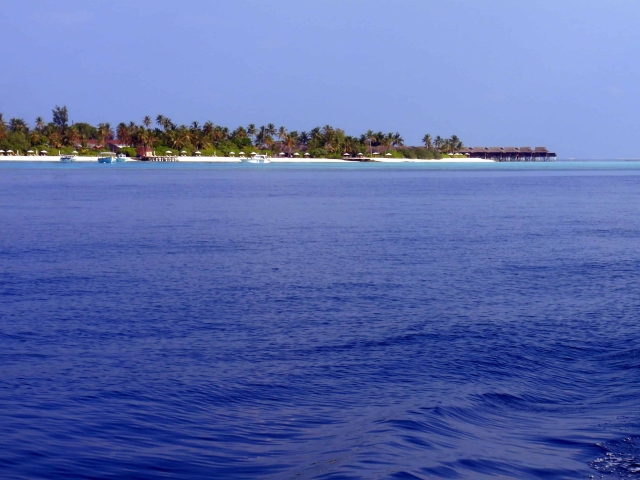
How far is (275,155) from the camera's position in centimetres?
19600

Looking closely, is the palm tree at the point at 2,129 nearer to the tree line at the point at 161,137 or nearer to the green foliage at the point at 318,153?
the tree line at the point at 161,137

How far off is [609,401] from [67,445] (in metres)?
6.47

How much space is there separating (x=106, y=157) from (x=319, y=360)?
153227 millimetres

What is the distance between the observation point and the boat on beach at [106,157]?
505 feet

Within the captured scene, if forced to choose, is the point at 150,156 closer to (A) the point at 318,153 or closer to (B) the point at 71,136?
(B) the point at 71,136

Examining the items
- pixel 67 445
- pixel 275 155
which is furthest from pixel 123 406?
pixel 275 155

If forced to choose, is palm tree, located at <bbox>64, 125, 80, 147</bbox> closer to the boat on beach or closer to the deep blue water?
the boat on beach

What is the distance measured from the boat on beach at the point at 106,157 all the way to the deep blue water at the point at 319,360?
135 m

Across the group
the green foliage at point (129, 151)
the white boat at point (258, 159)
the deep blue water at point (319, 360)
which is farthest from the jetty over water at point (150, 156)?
the deep blue water at point (319, 360)

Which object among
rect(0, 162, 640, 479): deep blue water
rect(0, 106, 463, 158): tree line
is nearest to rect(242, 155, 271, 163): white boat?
rect(0, 106, 463, 158): tree line

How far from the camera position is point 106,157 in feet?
515

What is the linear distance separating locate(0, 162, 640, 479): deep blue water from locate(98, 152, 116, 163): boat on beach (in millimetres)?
135188

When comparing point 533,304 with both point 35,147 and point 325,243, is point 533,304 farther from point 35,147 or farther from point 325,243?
point 35,147

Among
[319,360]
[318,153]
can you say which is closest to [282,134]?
[318,153]
